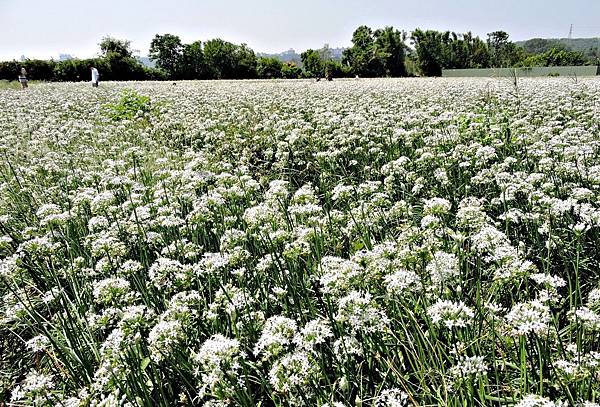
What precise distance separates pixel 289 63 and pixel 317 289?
237ft

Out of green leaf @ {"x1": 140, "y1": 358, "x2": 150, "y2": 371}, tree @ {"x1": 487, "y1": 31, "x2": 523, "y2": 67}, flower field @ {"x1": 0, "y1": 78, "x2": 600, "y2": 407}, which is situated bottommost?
green leaf @ {"x1": 140, "y1": 358, "x2": 150, "y2": 371}

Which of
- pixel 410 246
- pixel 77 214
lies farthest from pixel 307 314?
pixel 77 214

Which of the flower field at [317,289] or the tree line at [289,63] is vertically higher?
the tree line at [289,63]

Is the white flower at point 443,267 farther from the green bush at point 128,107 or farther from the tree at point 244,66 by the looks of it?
the tree at point 244,66

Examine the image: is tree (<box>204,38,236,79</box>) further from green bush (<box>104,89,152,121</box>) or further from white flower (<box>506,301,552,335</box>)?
white flower (<box>506,301,552,335</box>)

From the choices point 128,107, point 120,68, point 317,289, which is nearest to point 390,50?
point 120,68

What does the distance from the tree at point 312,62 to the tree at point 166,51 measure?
19.8 metres

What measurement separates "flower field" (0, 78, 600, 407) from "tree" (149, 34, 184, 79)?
234 feet

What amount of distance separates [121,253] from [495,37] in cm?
11246

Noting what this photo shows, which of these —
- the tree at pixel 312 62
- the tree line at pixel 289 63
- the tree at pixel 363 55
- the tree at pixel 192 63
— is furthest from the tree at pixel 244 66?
the tree at pixel 363 55

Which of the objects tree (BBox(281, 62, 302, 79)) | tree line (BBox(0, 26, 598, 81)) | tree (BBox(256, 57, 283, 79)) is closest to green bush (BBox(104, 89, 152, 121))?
tree line (BBox(0, 26, 598, 81))

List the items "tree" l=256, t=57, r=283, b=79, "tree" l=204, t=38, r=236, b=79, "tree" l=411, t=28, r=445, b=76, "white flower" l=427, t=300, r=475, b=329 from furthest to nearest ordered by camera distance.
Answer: "tree" l=411, t=28, r=445, b=76 → "tree" l=204, t=38, r=236, b=79 → "tree" l=256, t=57, r=283, b=79 → "white flower" l=427, t=300, r=475, b=329

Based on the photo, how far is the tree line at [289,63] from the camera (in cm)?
5778

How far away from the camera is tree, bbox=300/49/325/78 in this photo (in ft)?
221
